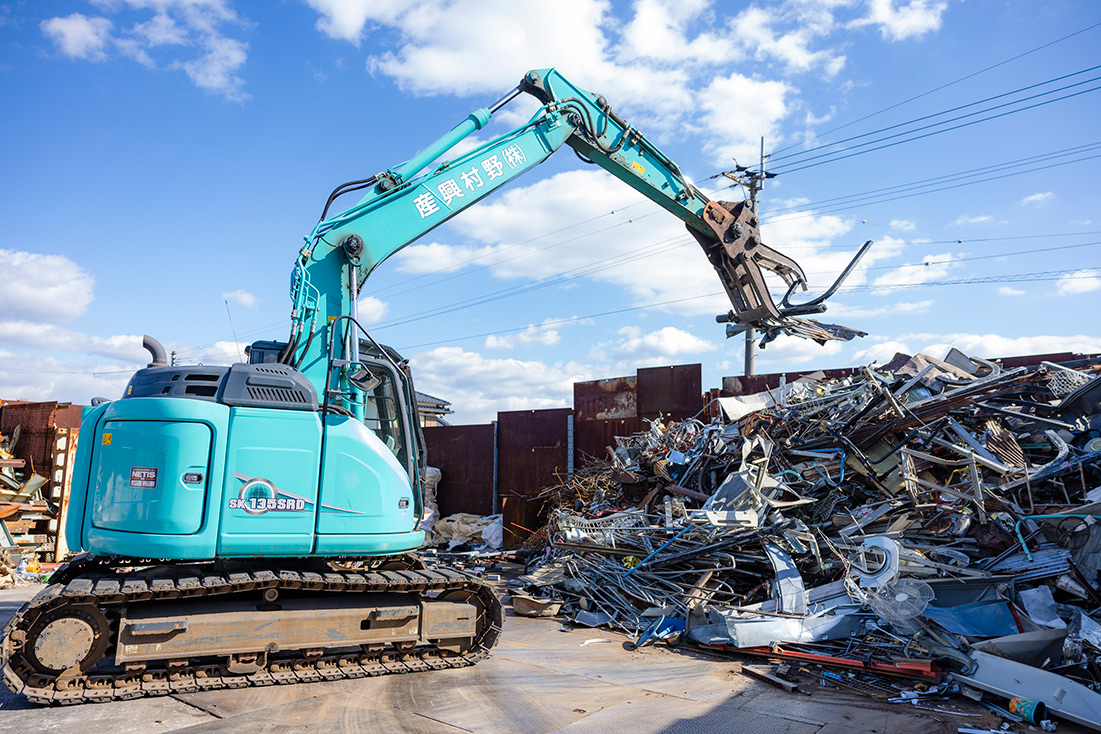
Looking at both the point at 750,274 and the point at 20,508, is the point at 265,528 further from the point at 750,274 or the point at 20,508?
the point at 20,508

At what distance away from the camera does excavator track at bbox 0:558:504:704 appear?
484cm

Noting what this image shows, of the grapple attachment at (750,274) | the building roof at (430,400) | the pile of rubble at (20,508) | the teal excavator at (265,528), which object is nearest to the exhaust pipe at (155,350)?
the teal excavator at (265,528)

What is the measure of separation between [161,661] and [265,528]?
4.00 feet

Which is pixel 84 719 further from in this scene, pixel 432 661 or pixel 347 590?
pixel 432 661

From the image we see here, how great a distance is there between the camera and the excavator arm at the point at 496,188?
6195mm

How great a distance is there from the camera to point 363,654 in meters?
5.79

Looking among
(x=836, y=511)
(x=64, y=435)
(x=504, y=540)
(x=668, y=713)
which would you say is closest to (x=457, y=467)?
(x=504, y=540)

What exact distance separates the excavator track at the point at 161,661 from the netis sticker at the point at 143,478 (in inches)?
25.6

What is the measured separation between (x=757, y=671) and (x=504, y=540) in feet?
27.6

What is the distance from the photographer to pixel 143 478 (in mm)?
5129

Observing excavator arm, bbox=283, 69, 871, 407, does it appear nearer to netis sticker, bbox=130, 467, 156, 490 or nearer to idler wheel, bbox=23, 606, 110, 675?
netis sticker, bbox=130, 467, 156, 490

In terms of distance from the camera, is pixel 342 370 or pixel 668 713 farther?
pixel 342 370

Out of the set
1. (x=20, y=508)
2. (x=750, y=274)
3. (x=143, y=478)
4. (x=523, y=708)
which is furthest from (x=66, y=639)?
(x=20, y=508)

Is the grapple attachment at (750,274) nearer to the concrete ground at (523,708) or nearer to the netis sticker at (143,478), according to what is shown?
the concrete ground at (523,708)
